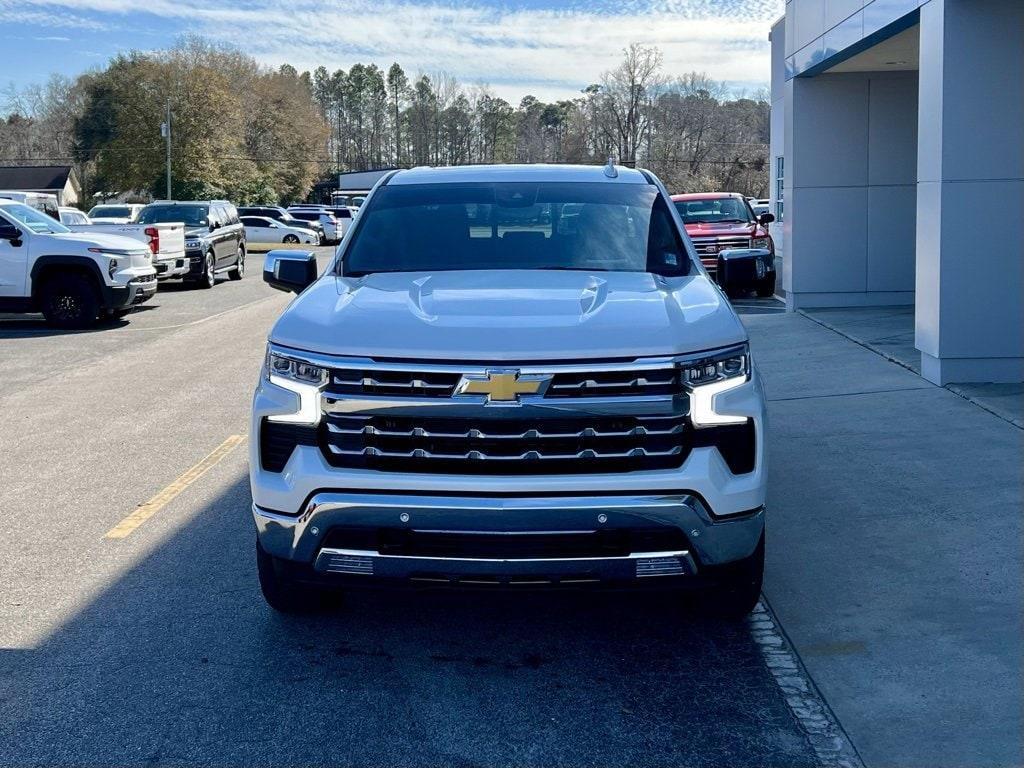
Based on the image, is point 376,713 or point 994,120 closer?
point 376,713

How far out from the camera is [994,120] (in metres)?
10.6

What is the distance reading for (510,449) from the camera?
4.39 meters

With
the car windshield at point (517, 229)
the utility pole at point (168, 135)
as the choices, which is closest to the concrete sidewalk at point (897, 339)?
the car windshield at point (517, 229)

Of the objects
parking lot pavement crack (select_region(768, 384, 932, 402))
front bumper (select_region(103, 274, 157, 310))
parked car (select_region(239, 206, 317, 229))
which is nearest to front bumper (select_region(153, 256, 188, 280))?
front bumper (select_region(103, 274, 157, 310))

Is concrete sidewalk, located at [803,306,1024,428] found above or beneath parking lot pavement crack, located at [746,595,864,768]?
above

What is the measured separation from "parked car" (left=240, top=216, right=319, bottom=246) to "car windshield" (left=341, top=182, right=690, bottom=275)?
45225 millimetres

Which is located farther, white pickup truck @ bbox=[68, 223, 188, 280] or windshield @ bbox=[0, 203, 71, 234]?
white pickup truck @ bbox=[68, 223, 188, 280]

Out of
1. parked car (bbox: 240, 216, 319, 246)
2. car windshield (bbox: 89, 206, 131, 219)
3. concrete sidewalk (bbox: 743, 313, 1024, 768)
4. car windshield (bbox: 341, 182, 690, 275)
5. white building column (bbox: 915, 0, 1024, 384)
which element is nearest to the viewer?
concrete sidewalk (bbox: 743, 313, 1024, 768)

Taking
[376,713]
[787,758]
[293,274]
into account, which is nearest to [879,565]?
[787,758]

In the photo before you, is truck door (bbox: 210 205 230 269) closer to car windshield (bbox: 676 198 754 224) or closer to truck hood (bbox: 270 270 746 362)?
car windshield (bbox: 676 198 754 224)

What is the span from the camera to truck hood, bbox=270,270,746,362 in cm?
441

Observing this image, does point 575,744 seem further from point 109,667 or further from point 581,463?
point 109,667

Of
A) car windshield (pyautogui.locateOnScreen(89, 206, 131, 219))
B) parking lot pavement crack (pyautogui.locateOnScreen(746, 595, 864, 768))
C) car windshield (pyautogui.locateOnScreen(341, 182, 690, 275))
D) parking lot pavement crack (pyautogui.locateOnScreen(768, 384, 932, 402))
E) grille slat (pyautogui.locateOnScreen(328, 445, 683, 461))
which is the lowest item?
parking lot pavement crack (pyautogui.locateOnScreen(746, 595, 864, 768))

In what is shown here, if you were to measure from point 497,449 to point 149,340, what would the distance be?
13336 millimetres
